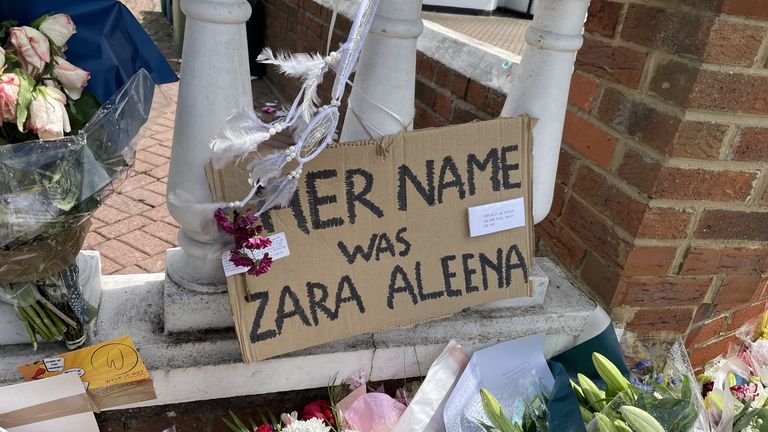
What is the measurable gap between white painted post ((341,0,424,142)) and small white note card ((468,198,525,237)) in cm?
28

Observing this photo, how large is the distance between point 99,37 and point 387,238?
72cm

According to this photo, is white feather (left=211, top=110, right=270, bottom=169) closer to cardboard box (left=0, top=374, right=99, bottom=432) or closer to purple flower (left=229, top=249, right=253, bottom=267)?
purple flower (left=229, top=249, right=253, bottom=267)

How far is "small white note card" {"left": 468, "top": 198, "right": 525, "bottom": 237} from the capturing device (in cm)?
137

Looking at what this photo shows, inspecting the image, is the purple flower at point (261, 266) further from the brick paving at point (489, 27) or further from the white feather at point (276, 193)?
the brick paving at point (489, 27)

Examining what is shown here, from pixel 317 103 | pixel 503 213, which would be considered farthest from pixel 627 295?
pixel 317 103

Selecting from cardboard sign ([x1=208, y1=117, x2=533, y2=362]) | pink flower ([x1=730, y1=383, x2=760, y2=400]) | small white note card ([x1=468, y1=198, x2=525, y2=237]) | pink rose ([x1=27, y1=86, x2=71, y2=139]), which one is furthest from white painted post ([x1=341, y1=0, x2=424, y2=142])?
pink flower ([x1=730, y1=383, x2=760, y2=400])

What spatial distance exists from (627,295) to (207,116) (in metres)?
1.21

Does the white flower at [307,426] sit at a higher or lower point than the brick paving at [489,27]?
lower

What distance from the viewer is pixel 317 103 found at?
42.5 inches

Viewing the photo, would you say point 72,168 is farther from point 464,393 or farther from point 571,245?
point 571,245

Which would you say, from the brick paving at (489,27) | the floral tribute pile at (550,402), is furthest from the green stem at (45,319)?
the brick paving at (489,27)

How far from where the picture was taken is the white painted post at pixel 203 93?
1.09 meters

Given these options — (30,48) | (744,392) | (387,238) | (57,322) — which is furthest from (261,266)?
(744,392)

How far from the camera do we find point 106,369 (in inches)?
46.0
